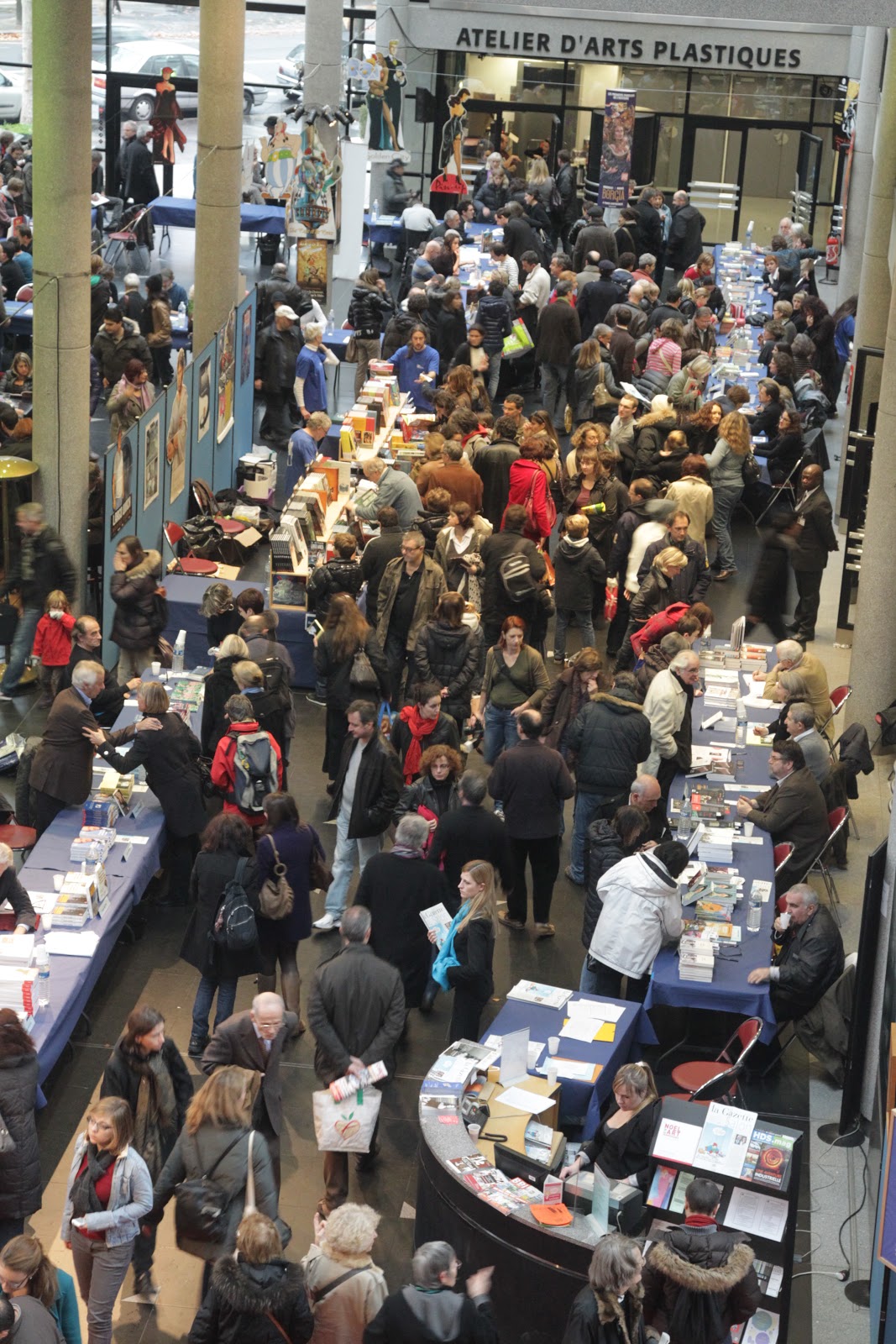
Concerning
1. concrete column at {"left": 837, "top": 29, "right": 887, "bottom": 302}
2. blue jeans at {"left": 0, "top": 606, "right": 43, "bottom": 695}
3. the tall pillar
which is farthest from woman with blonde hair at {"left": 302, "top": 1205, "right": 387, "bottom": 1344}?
concrete column at {"left": 837, "top": 29, "right": 887, "bottom": 302}

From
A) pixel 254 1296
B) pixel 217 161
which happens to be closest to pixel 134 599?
pixel 217 161

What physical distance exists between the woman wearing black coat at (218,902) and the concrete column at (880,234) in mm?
11234

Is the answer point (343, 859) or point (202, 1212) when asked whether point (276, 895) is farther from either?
point (202, 1212)

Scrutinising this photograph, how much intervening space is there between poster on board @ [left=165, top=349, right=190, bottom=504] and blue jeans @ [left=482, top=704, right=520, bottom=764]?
4.32m

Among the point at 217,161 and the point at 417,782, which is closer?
the point at 417,782

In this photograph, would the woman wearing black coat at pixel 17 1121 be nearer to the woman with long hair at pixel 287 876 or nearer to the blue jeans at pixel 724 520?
the woman with long hair at pixel 287 876

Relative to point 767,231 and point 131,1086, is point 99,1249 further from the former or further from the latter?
point 767,231

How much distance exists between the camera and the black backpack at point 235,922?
335 inches

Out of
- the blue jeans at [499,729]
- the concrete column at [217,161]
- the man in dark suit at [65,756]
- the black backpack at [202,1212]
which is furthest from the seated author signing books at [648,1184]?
the concrete column at [217,161]

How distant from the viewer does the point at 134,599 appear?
1236 cm

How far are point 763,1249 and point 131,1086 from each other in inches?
98.4

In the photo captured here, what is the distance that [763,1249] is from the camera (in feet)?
23.7

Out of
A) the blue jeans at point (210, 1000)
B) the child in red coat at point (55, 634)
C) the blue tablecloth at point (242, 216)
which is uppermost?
the blue tablecloth at point (242, 216)

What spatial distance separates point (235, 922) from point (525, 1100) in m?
1.60
